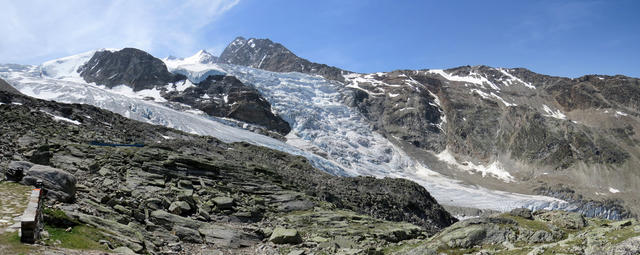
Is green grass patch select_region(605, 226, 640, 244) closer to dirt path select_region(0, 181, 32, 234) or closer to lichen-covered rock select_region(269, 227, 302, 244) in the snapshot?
lichen-covered rock select_region(269, 227, 302, 244)

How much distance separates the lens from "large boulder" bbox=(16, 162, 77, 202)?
15742 millimetres

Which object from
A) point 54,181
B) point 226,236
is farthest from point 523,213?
point 54,181

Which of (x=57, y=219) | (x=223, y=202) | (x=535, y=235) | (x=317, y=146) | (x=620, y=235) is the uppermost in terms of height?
(x=620, y=235)

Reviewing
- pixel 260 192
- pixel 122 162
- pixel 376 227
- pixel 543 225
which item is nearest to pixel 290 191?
pixel 260 192

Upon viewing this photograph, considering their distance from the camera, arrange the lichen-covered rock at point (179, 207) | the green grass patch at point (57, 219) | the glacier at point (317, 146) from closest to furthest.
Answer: the green grass patch at point (57, 219) → the lichen-covered rock at point (179, 207) → the glacier at point (317, 146)

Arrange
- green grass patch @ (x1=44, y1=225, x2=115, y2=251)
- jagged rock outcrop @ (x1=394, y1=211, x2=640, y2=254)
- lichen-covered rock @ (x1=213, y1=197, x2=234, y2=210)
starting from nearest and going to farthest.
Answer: green grass patch @ (x1=44, y1=225, x2=115, y2=251) < jagged rock outcrop @ (x1=394, y1=211, x2=640, y2=254) < lichen-covered rock @ (x1=213, y1=197, x2=234, y2=210)

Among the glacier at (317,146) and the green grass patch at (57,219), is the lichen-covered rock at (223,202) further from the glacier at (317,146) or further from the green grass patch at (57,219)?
the glacier at (317,146)

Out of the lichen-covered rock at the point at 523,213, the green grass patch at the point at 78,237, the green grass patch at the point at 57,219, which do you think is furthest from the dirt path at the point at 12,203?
the lichen-covered rock at the point at 523,213

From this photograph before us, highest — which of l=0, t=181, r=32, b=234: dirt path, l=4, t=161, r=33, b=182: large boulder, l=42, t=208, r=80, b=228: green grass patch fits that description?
l=4, t=161, r=33, b=182: large boulder

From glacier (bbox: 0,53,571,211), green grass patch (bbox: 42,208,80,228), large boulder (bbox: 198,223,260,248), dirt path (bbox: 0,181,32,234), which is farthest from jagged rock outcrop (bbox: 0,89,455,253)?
glacier (bbox: 0,53,571,211)

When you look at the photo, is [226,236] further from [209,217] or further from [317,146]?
[317,146]

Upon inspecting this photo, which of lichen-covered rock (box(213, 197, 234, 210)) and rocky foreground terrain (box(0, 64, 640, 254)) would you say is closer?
rocky foreground terrain (box(0, 64, 640, 254))

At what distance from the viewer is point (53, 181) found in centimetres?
1602

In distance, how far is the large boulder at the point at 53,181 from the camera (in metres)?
15.7
